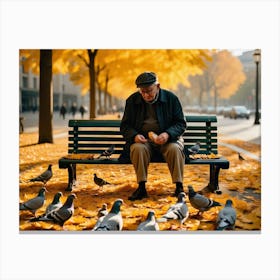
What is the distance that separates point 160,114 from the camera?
520cm

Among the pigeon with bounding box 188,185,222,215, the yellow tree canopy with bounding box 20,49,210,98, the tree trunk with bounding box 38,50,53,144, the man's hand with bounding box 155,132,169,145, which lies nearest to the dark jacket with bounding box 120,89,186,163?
the man's hand with bounding box 155,132,169,145

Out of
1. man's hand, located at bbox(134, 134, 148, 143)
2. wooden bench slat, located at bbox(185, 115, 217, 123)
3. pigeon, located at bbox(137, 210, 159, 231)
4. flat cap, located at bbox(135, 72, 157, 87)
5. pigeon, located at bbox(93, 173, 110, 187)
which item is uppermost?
flat cap, located at bbox(135, 72, 157, 87)

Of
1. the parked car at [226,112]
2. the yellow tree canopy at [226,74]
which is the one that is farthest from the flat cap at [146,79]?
the parked car at [226,112]

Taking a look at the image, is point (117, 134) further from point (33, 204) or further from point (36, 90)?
point (36, 90)

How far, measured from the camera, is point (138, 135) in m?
5.15

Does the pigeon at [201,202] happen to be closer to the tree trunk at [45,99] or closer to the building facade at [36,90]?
the building facade at [36,90]

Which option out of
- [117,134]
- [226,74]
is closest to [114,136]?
[117,134]

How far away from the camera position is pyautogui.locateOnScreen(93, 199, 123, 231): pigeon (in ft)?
13.6

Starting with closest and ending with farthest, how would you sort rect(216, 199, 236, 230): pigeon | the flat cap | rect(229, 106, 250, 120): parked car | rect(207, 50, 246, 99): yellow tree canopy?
1. rect(216, 199, 236, 230): pigeon
2. the flat cap
3. rect(207, 50, 246, 99): yellow tree canopy
4. rect(229, 106, 250, 120): parked car

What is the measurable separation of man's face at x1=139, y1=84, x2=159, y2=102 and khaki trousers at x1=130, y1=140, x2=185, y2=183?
508mm

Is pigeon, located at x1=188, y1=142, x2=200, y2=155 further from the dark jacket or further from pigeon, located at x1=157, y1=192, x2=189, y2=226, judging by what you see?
pigeon, located at x1=157, y1=192, x2=189, y2=226
